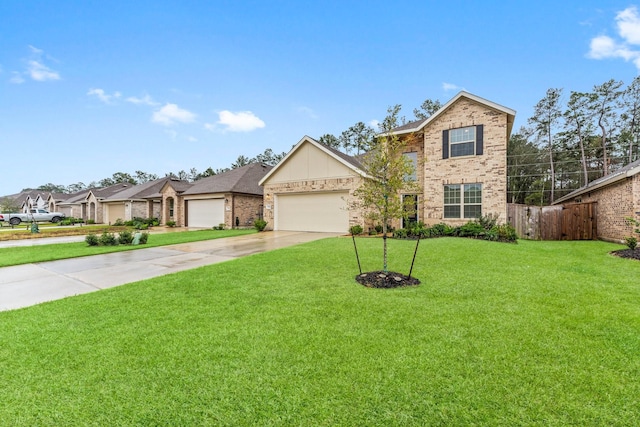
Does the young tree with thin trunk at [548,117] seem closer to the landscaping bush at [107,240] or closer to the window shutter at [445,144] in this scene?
the window shutter at [445,144]

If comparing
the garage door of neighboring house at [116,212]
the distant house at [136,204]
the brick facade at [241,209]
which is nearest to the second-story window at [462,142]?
the brick facade at [241,209]

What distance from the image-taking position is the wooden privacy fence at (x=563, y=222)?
13164 mm

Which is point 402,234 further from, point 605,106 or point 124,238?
point 605,106

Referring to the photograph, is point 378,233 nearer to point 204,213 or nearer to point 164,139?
point 204,213

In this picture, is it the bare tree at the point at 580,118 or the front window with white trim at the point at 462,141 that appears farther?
the bare tree at the point at 580,118

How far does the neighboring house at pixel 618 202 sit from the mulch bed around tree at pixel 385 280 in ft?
36.3

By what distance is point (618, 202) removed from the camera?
11586mm

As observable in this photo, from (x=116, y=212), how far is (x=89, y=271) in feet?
95.6

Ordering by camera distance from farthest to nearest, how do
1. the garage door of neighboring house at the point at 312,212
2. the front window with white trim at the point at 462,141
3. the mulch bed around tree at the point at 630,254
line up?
the garage door of neighboring house at the point at 312,212
the front window with white trim at the point at 462,141
the mulch bed around tree at the point at 630,254

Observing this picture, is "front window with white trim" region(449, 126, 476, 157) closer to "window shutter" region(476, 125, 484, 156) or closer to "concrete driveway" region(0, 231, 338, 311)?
"window shutter" region(476, 125, 484, 156)

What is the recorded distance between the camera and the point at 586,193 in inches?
602

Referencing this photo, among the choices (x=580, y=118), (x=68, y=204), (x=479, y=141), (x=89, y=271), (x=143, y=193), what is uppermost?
(x=580, y=118)

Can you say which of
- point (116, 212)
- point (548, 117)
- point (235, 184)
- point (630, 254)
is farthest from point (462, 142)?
point (116, 212)

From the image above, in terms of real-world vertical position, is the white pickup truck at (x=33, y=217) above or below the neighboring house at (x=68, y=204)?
below
